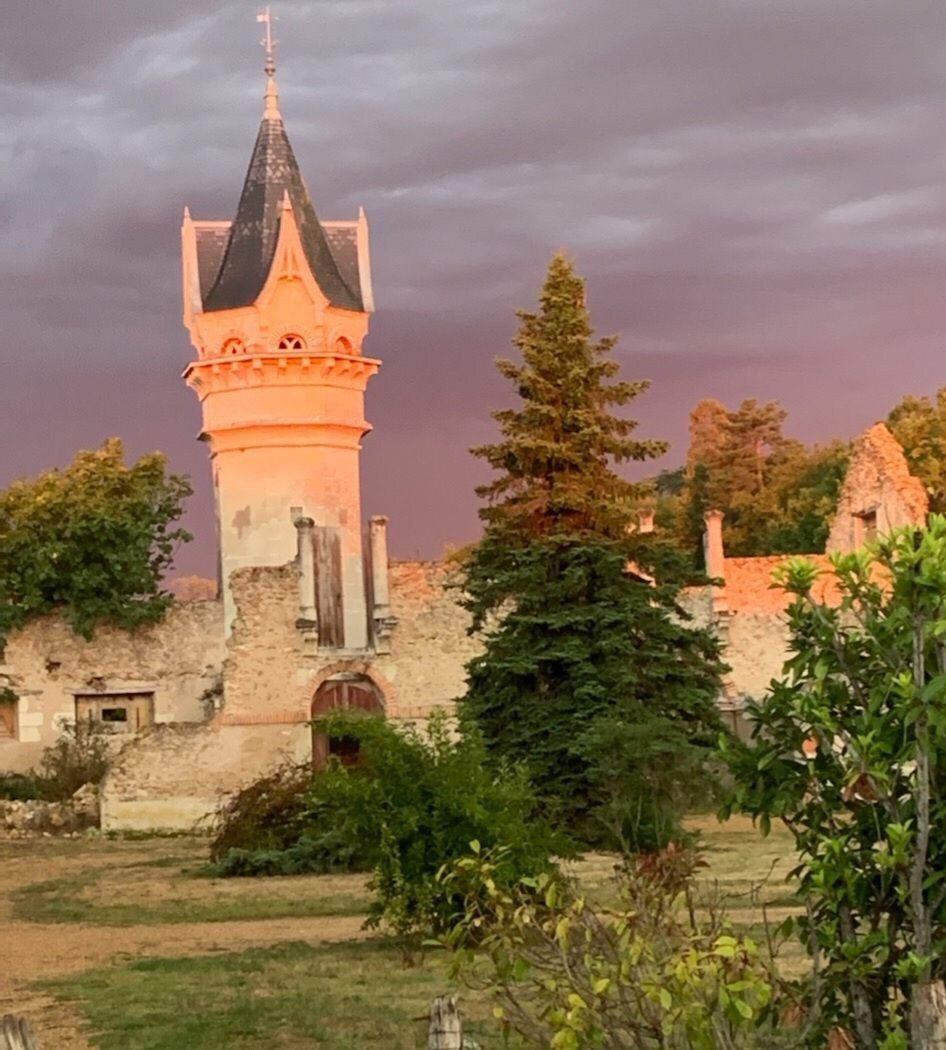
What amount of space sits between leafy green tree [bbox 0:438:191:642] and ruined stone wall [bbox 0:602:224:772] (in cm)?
33

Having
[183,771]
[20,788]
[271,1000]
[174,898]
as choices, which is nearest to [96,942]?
[174,898]

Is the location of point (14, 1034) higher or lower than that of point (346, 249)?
lower

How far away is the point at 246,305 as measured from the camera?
39031mm

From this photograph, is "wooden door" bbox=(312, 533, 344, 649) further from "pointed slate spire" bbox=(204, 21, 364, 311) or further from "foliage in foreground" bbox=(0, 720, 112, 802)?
"pointed slate spire" bbox=(204, 21, 364, 311)

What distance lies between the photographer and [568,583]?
25641mm

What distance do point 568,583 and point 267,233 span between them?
17.1 meters

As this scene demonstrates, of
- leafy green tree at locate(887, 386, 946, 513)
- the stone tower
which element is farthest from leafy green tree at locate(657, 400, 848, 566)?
the stone tower

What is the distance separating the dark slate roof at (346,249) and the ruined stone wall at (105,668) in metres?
8.44

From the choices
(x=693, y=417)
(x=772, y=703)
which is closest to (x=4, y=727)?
(x=772, y=703)

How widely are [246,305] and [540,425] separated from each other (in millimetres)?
14087

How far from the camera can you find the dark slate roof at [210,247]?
4019 centimetres

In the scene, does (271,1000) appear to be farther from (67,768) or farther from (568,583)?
(67,768)

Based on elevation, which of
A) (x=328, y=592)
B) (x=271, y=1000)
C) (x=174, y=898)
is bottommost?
(x=271, y=1000)

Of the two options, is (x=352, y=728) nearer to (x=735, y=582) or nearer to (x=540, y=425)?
(x=540, y=425)
